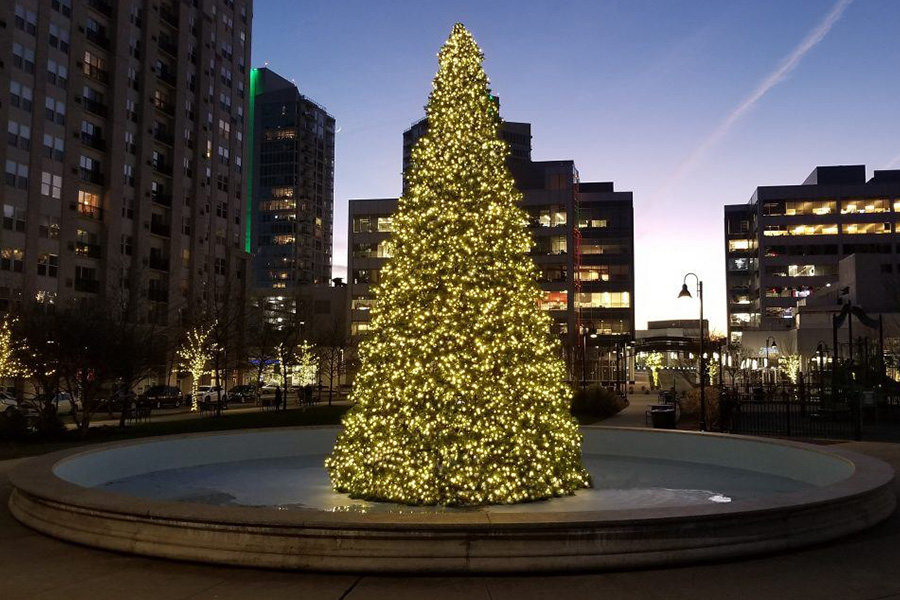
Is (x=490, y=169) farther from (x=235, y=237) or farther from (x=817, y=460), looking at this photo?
(x=235, y=237)

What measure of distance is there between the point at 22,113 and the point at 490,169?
5894 centimetres

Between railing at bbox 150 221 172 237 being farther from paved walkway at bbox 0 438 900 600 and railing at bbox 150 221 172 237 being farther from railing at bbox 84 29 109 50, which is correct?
paved walkway at bbox 0 438 900 600

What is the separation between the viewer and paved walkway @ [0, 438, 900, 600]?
7215 millimetres

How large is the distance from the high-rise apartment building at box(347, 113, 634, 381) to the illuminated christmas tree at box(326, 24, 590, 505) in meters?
75.2

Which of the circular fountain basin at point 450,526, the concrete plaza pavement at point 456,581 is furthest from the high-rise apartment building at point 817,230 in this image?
the concrete plaza pavement at point 456,581

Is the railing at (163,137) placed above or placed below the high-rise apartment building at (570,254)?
above

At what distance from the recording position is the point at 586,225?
119m

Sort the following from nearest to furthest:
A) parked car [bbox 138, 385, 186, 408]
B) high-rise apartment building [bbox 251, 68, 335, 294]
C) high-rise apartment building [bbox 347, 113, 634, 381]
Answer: parked car [bbox 138, 385, 186, 408] → high-rise apartment building [bbox 347, 113, 634, 381] → high-rise apartment building [bbox 251, 68, 335, 294]

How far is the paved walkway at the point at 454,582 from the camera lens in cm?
721

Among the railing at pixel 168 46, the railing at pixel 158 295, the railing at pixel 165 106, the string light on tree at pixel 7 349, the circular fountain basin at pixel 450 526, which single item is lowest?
the circular fountain basin at pixel 450 526

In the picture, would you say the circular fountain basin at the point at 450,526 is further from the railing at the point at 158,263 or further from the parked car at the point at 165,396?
the railing at the point at 158,263

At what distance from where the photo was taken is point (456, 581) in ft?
25.1

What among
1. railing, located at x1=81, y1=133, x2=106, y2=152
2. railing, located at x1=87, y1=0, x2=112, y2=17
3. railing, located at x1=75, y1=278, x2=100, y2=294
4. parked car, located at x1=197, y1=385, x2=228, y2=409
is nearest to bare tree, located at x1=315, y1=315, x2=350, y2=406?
parked car, located at x1=197, y1=385, x2=228, y2=409

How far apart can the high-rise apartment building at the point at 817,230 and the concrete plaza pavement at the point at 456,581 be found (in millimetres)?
111578
